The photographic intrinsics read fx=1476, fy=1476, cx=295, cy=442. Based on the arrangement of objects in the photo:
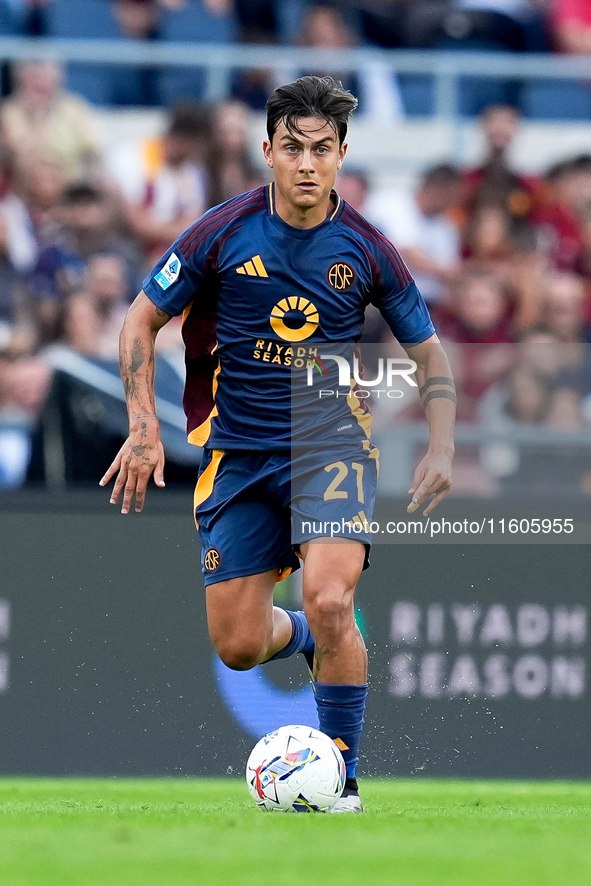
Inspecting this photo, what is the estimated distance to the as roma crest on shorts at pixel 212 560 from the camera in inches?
218

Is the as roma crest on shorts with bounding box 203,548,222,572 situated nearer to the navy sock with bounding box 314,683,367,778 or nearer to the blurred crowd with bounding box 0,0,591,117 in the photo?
the navy sock with bounding box 314,683,367,778

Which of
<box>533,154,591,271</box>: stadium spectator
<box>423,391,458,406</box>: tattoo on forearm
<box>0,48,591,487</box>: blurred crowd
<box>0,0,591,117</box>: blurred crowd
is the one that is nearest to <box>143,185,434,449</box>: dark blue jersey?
<box>423,391,458,406</box>: tattoo on forearm

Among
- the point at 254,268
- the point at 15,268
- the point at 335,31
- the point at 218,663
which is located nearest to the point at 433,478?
the point at 254,268

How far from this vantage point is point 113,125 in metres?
11.4

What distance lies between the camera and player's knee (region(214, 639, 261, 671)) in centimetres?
559

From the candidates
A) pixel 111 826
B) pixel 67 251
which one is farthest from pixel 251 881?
pixel 67 251

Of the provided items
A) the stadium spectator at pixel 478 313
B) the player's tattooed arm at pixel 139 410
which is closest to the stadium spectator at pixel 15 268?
the stadium spectator at pixel 478 313

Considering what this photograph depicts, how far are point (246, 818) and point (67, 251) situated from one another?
6.39 meters

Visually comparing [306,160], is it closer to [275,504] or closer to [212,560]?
[275,504]

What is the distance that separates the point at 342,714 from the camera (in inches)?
205

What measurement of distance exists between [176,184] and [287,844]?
7678 mm

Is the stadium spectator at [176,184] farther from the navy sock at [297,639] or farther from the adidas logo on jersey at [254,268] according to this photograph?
the adidas logo on jersey at [254,268]

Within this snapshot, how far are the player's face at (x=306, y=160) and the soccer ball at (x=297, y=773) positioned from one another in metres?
1.87

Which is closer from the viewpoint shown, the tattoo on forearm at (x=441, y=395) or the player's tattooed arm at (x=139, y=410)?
the player's tattooed arm at (x=139, y=410)
